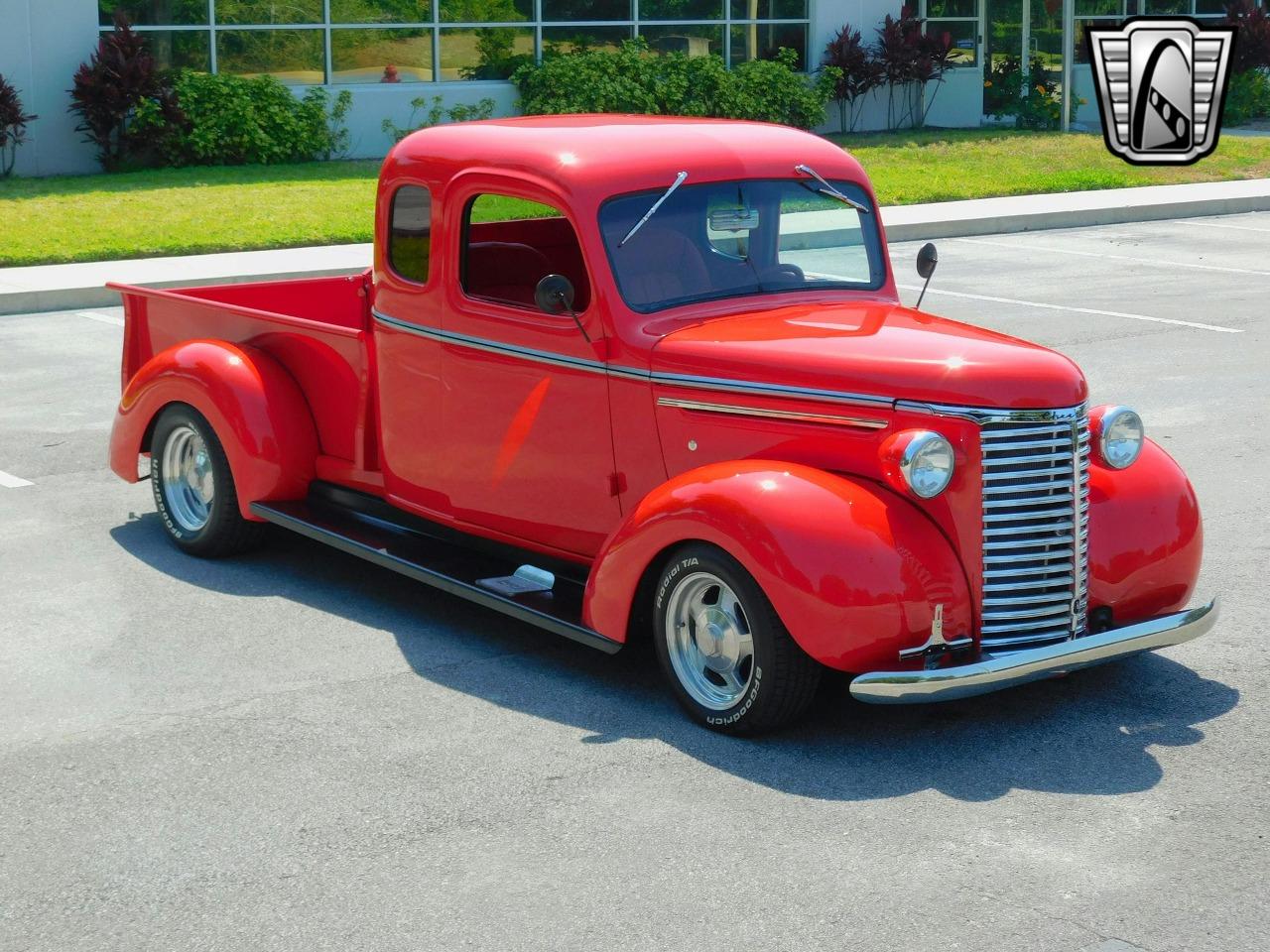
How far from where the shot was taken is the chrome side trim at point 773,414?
543 centimetres

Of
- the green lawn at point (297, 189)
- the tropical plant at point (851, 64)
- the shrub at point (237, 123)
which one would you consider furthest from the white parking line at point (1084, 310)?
the tropical plant at point (851, 64)

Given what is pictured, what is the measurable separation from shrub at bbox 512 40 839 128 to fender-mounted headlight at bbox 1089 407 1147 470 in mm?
18829

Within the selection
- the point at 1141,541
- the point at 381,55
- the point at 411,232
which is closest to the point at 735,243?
the point at 411,232

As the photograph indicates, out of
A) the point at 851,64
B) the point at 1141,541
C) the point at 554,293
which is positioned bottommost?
the point at 1141,541

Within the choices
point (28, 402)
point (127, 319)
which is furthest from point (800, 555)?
point (28, 402)

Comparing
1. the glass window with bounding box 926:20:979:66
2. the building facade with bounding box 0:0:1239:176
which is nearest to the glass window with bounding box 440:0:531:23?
the building facade with bounding box 0:0:1239:176

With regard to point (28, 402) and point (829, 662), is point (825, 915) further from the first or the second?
point (28, 402)

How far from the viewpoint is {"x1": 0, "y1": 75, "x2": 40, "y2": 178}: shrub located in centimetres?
2102

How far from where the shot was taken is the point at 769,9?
27.9 m

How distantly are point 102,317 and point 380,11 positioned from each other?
452 inches

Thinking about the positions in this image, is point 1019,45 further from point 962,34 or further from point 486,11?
point 486,11

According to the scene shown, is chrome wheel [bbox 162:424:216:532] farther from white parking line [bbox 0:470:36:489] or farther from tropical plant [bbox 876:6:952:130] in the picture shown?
tropical plant [bbox 876:6:952:130]

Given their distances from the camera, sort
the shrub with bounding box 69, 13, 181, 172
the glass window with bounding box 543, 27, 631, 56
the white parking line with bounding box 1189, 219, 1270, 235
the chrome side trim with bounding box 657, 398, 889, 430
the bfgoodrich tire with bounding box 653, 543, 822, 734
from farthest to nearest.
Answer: the glass window with bounding box 543, 27, 631, 56 < the shrub with bounding box 69, 13, 181, 172 < the white parking line with bounding box 1189, 219, 1270, 235 < the chrome side trim with bounding box 657, 398, 889, 430 < the bfgoodrich tire with bounding box 653, 543, 822, 734

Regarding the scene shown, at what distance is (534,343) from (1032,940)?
9.73 ft
